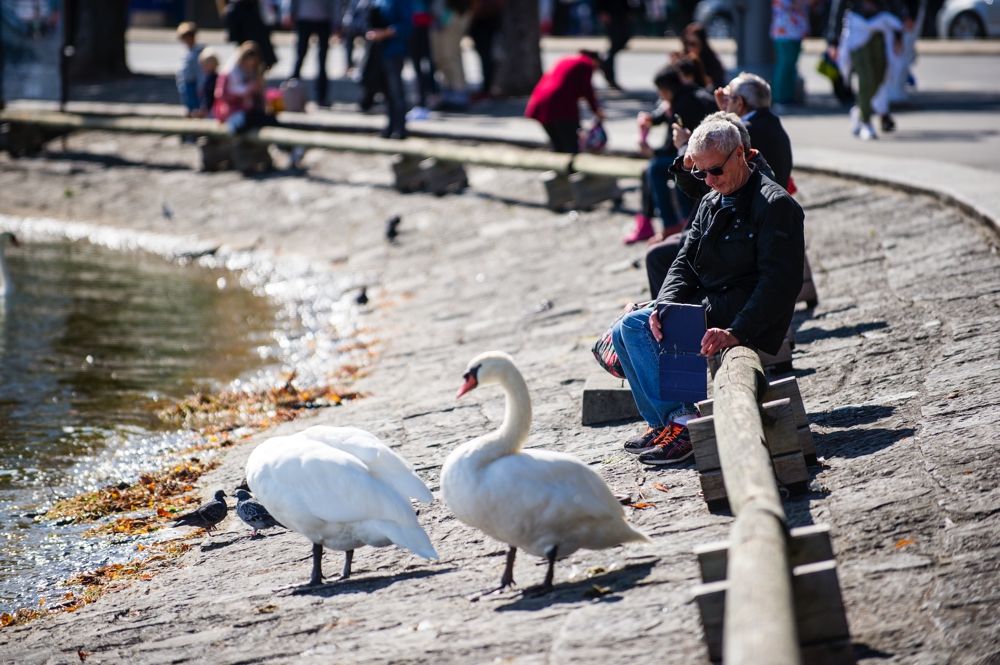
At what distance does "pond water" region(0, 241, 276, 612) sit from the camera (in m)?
5.87

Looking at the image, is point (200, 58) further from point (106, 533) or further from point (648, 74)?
point (106, 533)

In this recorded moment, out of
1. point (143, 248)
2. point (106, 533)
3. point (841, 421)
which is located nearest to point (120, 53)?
point (143, 248)

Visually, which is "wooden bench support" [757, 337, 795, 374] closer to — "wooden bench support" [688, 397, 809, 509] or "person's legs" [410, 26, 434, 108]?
"wooden bench support" [688, 397, 809, 509]

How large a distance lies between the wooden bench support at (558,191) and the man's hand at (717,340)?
7.24 metres

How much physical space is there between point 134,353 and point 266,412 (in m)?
2.33

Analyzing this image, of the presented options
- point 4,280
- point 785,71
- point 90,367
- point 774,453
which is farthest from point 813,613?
point 785,71

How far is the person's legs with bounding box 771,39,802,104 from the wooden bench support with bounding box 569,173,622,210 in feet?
14.3

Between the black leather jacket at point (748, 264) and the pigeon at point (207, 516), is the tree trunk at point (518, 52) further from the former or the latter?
the pigeon at point (207, 516)

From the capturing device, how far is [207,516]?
219 inches

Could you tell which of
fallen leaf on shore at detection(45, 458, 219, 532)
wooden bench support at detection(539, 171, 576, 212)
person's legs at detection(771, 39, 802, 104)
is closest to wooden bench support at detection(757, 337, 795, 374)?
fallen leaf on shore at detection(45, 458, 219, 532)

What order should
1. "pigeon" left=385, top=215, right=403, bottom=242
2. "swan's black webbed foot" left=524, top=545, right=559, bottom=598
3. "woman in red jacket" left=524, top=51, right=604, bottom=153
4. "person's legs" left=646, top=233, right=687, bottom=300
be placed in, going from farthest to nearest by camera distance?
"pigeon" left=385, top=215, right=403, bottom=242 → "woman in red jacket" left=524, top=51, right=604, bottom=153 → "person's legs" left=646, top=233, right=687, bottom=300 → "swan's black webbed foot" left=524, top=545, right=559, bottom=598

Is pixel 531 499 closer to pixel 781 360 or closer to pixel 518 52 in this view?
pixel 781 360

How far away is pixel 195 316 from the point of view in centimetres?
1084

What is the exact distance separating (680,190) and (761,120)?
69 cm
